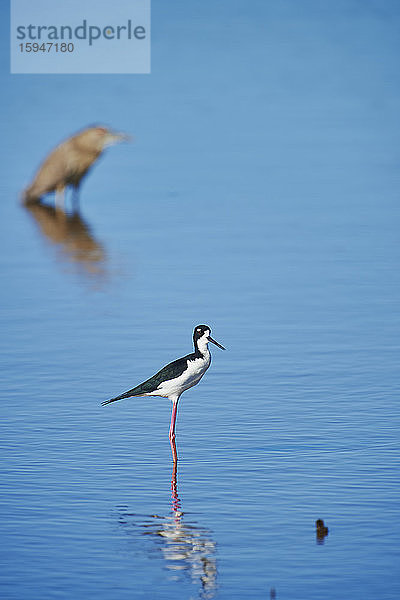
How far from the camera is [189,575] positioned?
7.77 m

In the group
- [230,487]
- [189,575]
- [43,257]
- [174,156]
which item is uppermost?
[174,156]

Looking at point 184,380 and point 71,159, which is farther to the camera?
point 71,159

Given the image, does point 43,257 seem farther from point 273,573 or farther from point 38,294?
point 273,573

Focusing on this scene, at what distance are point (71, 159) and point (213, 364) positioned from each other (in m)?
10.4

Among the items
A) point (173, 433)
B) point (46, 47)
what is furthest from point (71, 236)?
point (46, 47)

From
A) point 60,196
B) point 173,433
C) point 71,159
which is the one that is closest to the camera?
point 173,433

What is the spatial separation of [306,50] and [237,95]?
22.6 ft

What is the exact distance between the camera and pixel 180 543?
827cm

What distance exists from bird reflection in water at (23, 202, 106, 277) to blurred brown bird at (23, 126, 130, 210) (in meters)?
0.34

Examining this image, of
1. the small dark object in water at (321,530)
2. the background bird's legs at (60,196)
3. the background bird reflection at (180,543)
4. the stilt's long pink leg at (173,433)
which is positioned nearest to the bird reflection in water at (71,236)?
the background bird's legs at (60,196)

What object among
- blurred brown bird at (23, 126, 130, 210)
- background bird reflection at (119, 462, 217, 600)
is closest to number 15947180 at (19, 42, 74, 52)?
blurred brown bird at (23, 126, 130, 210)

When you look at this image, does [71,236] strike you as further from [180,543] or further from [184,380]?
[180,543]

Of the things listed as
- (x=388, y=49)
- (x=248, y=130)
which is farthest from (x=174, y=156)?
(x=388, y=49)

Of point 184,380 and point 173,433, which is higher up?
point 184,380
